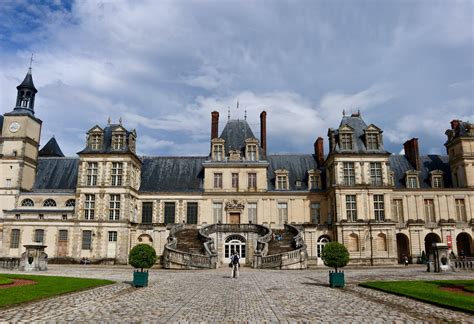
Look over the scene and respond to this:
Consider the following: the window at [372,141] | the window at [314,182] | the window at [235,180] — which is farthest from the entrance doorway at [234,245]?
the window at [372,141]

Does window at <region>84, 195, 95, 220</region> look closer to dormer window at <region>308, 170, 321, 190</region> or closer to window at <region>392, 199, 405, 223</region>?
dormer window at <region>308, 170, 321, 190</region>

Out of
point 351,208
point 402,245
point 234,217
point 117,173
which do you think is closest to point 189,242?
point 234,217

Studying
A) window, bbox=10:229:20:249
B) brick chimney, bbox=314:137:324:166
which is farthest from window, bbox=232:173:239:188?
window, bbox=10:229:20:249

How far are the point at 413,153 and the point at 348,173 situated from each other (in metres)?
11.6

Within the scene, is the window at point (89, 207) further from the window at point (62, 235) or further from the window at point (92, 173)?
the window at point (62, 235)

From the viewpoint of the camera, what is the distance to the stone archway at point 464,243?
40525 mm

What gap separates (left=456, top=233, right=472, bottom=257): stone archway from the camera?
40525mm

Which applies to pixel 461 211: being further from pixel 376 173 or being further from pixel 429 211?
pixel 376 173

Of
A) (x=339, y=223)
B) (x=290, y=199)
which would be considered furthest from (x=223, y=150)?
(x=339, y=223)

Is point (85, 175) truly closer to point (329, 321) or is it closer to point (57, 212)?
point (57, 212)

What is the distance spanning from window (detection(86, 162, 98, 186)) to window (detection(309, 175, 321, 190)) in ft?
72.3

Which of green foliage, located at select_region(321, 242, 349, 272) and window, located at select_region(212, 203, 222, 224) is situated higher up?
window, located at select_region(212, 203, 222, 224)

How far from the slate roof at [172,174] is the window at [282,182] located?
821 centimetres

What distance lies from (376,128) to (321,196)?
886cm
